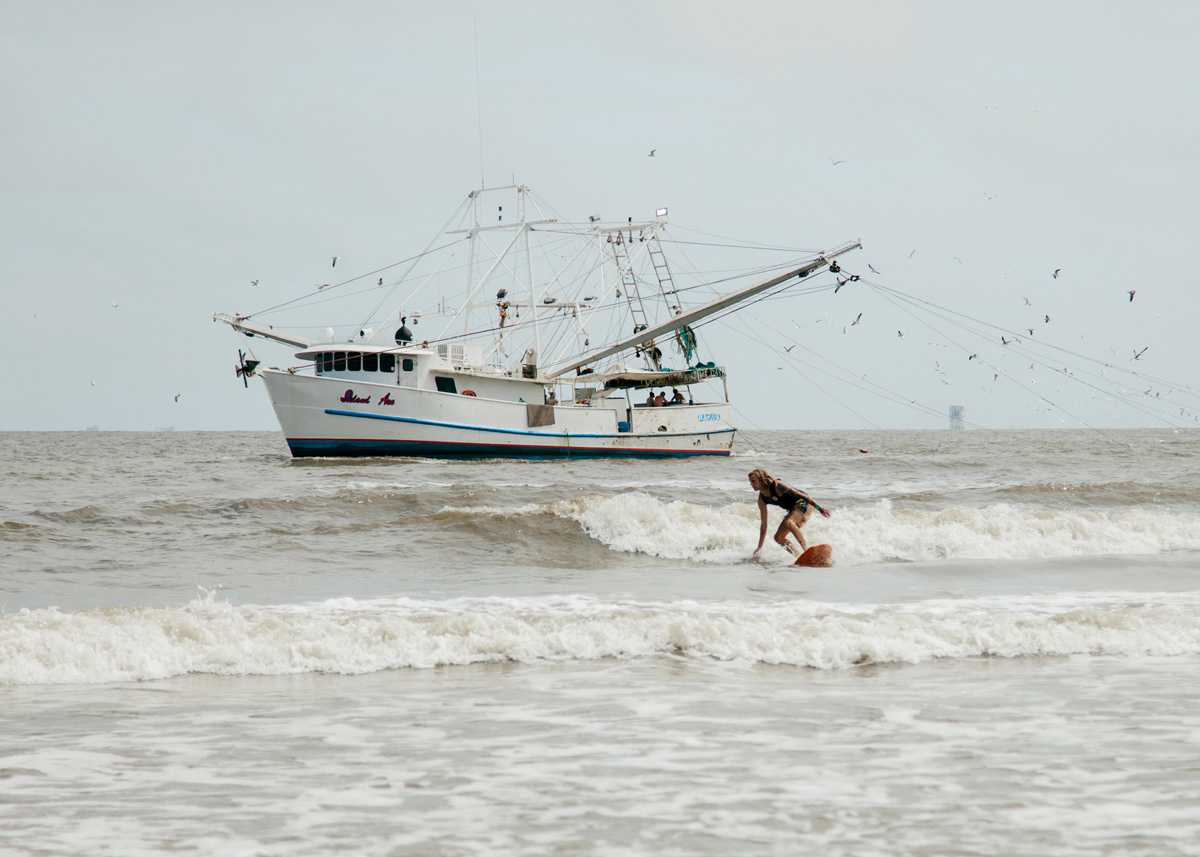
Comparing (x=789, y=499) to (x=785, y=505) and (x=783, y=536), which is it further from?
(x=783, y=536)

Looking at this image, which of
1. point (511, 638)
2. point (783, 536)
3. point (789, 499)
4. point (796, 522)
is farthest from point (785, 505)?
point (511, 638)

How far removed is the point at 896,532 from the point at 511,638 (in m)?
10.7

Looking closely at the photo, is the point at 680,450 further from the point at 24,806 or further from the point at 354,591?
the point at 24,806

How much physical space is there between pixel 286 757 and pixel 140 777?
0.72 m

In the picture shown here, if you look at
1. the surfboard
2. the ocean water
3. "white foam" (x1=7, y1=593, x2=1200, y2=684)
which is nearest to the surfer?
the surfboard

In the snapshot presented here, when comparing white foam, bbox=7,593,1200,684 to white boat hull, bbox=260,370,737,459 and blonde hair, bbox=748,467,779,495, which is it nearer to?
blonde hair, bbox=748,467,779,495

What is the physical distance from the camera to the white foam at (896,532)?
18125 mm

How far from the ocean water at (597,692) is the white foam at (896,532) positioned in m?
0.11

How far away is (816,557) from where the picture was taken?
1571cm

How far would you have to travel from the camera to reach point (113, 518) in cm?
2064

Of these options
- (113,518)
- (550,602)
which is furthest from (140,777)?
(113,518)

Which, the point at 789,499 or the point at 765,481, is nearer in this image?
the point at 765,481

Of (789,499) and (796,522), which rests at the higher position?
(789,499)


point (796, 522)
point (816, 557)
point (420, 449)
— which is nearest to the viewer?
point (816, 557)
